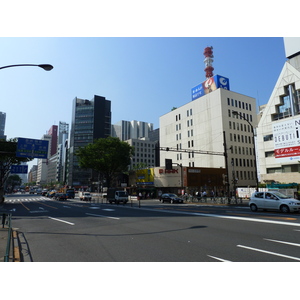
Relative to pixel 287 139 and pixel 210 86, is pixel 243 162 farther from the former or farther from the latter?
pixel 287 139

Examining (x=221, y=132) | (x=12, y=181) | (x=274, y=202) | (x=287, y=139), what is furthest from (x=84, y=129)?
(x=274, y=202)

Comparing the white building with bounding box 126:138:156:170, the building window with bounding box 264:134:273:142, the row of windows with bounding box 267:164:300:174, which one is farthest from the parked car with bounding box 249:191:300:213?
the white building with bounding box 126:138:156:170

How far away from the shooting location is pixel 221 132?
6669 centimetres

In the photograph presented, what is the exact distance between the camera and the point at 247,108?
242 feet

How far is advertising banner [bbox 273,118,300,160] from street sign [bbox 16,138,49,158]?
40.4 metres

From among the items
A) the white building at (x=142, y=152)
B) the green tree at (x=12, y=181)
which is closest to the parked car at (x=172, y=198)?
the white building at (x=142, y=152)

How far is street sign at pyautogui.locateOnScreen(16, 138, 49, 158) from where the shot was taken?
27452 mm

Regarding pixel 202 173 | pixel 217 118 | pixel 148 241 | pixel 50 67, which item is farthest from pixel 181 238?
pixel 217 118

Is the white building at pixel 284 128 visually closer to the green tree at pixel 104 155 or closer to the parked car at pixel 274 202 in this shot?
the parked car at pixel 274 202

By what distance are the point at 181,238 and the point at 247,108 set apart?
72780 mm

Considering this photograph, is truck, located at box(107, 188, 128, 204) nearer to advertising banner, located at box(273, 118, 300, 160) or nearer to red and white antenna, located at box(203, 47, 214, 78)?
advertising banner, located at box(273, 118, 300, 160)

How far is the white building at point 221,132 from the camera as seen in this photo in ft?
221

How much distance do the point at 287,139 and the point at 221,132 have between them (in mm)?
24737

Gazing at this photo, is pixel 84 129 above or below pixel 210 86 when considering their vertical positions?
above
